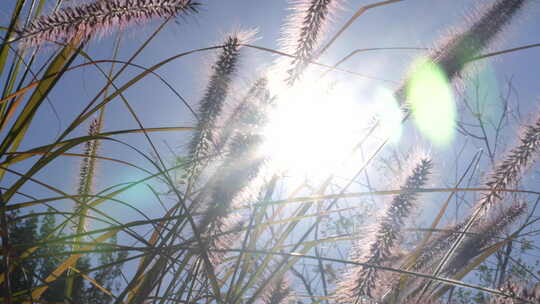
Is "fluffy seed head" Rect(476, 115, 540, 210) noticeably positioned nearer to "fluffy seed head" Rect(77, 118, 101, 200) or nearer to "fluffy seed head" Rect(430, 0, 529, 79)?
"fluffy seed head" Rect(430, 0, 529, 79)

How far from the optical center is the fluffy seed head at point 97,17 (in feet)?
4.75

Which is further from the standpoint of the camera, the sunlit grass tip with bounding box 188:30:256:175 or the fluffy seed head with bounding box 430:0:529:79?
the fluffy seed head with bounding box 430:0:529:79

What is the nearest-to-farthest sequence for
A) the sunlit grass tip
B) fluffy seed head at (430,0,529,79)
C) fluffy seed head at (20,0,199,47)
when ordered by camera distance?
1. fluffy seed head at (20,0,199,47)
2. the sunlit grass tip
3. fluffy seed head at (430,0,529,79)

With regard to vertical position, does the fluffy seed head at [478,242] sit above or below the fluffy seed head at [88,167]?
below

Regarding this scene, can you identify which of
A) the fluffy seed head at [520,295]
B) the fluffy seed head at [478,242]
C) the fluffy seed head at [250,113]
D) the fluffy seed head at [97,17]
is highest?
the fluffy seed head at [97,17]

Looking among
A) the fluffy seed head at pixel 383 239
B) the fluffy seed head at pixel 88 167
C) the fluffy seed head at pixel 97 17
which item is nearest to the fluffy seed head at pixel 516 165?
the fluffy seed head at pixel 383 239

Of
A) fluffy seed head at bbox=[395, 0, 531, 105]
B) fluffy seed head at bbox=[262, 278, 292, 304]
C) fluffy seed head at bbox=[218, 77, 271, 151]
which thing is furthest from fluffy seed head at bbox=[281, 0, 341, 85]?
fluffy seed head at bbox=[262, 278, 292, 304]

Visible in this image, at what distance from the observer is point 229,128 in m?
1.66

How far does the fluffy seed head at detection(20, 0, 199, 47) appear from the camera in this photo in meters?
1.45

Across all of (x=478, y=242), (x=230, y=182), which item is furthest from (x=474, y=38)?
(x=230, y=182)

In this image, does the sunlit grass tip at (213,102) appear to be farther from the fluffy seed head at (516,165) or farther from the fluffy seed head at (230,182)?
the fluffy seed head at (516,165)

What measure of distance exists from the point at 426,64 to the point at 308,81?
583mm

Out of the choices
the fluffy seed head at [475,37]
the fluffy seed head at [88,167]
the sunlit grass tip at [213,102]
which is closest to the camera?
the sunlit grass tip at [213,102]

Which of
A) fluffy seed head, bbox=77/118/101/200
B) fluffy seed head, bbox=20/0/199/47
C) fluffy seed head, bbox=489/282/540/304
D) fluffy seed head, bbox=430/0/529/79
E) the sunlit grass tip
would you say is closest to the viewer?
fluffy seed head, bbox=489/282/540/304
